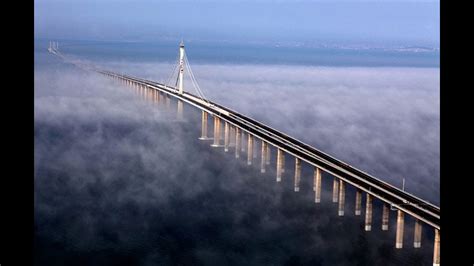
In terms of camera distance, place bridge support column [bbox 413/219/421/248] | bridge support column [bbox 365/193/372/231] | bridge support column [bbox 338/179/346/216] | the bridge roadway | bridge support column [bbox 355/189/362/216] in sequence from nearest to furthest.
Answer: the bridge roadway, bridge support column [bbox 413/219/421/248], bridge support column [bbox 365/193/372/231], bridge support column [bbox 355/189/362/216], bridge support column [bbox 338/179/346/216]

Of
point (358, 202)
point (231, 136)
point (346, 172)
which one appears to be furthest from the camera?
point (231, 136)

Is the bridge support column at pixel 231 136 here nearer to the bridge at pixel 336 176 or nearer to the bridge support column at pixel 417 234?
the bridge at pixel 336 176

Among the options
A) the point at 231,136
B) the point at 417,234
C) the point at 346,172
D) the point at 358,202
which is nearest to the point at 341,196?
the point at 358,202

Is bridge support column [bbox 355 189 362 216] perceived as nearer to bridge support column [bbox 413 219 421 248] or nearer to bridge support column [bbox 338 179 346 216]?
bridge support column [bbox 338 179 346 216]

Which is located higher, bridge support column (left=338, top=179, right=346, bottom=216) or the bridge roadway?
the bridge roadway

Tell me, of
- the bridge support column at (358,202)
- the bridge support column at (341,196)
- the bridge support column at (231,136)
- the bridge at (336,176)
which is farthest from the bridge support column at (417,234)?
the bridge support column at (231,136)

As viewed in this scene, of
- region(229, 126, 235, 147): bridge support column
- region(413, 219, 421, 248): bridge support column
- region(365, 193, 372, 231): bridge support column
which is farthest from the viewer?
region(229, 126, 235, 147): bridge support column

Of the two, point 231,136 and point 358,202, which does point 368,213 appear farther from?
point 231,136

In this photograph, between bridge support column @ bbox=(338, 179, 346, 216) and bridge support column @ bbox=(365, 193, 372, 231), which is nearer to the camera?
bridge support column @ bbox=(365, 193, 372, 231)

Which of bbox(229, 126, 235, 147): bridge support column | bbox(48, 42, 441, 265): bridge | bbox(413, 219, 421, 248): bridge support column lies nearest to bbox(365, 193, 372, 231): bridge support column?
bbox(48, 42, 441, 265): bridge
